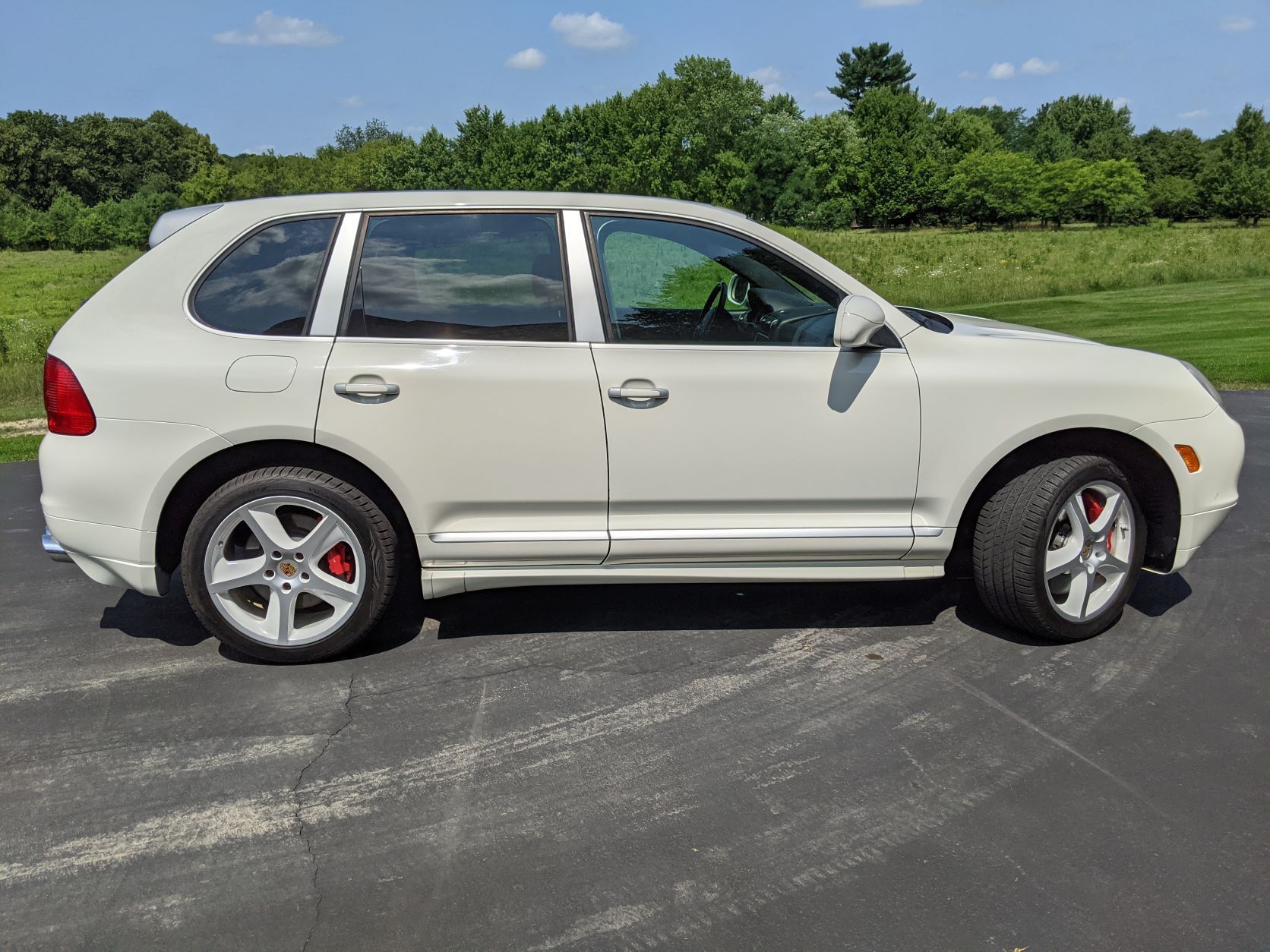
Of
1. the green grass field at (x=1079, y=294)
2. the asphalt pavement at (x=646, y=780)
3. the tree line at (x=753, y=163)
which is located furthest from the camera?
the tree line at (x=753, y=163)

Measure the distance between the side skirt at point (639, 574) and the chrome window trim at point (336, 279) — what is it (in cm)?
102

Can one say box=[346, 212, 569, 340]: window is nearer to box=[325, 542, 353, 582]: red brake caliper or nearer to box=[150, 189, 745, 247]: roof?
box=[150, 189, 745, 247]: roof

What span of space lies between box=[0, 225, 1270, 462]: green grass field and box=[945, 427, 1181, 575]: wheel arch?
3694 millimetres

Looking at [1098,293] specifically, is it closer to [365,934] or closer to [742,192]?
[365,934]

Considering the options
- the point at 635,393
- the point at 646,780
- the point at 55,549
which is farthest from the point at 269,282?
the point at 646,780

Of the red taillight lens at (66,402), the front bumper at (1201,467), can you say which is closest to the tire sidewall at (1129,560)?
the front bumper at (1201,467)

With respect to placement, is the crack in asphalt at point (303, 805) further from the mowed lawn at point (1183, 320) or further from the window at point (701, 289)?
the mowed lawn at point (1183, 320)

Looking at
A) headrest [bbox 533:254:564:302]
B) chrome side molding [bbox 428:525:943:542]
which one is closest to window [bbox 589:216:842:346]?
headrest [bbox 533:254:564:302]

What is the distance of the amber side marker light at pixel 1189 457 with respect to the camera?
14.8 ft

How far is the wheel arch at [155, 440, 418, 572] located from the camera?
4.17 meters

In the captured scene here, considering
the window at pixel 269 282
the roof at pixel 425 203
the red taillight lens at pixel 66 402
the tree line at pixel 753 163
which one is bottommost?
the red taillight lens at pixel 66 402

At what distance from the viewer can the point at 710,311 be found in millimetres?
4340

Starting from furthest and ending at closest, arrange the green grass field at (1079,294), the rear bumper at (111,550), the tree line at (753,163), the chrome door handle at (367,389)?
the tree line at (753,163)
the green grass field at (1079,294)
the rear bumper at (111,550)
the chrome door handle at (367,389)

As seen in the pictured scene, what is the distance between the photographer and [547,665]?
4301 mm
